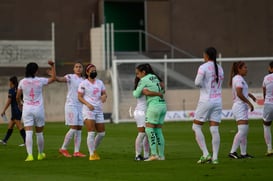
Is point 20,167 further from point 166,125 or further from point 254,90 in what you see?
point 254,90

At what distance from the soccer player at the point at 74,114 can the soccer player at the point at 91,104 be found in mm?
1099

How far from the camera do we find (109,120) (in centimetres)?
4012

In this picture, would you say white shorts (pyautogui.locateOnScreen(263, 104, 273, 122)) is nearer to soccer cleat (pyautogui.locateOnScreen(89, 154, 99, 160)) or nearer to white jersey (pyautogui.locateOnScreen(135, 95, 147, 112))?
white jersey (pyautogui.locateOnScreen(135, 95, 147, 112))

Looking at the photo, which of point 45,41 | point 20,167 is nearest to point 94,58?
point 45,41

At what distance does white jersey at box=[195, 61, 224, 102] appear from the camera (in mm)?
17984

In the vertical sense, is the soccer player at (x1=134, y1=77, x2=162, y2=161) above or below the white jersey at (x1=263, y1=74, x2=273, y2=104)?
below

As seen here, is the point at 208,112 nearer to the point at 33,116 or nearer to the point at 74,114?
the point at 33,116

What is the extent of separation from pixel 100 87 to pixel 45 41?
951 inches

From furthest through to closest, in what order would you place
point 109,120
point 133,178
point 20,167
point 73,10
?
point 73,10 < point 109,120 < point 20,167 < point 133,178

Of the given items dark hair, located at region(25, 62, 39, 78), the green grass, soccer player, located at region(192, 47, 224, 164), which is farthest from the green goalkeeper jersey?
dark hair, located at region(25, 62, 39, 78)

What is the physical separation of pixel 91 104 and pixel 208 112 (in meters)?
3.02

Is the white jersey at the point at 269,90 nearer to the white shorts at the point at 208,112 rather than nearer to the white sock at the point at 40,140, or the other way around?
the white shorts at the point at 208,112

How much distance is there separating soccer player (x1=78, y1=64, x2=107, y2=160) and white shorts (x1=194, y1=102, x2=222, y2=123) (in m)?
2.79

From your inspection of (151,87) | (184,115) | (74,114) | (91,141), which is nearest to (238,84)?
(151,87)
